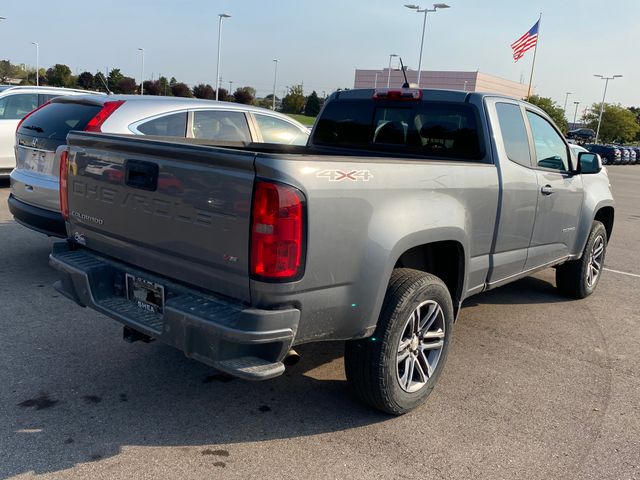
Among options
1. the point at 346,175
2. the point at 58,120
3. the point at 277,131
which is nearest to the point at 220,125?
the point at 277,131

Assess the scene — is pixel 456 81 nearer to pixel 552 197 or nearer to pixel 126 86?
pixel 126 86

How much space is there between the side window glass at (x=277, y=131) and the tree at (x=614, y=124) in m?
78.4

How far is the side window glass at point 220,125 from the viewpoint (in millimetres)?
6363

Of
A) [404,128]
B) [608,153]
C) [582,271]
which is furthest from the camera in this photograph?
[608,153]

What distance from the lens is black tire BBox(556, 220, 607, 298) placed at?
19.5 feet

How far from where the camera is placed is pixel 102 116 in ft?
18.5

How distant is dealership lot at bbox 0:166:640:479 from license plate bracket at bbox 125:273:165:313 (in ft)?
2.16

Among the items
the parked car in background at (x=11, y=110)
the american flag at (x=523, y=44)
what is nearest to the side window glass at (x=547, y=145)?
the parked car in background at (x=11, y=110)

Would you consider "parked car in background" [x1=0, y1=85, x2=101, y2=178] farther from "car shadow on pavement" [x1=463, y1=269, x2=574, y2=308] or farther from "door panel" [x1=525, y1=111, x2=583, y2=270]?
"door panel" [x1=525, y1=111, x2=583, y2=270]

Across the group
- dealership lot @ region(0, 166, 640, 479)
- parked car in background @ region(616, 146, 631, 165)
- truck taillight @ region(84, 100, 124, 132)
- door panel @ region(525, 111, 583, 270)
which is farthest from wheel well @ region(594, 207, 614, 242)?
parked car in background @ region(616, 146, 631, 165)

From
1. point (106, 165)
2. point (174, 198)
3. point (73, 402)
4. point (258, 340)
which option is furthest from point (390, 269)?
point (73, 402)

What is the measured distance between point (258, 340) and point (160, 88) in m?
56.0

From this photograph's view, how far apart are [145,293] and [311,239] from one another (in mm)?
1088

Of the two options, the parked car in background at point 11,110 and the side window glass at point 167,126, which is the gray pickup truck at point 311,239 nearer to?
the side window glass at point 167,126
